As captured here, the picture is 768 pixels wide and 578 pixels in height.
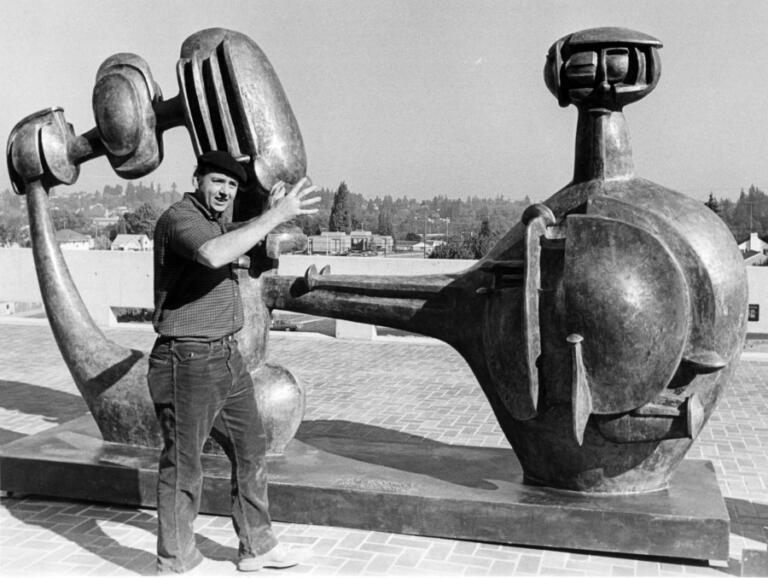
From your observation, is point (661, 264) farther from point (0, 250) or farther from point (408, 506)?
point (0, 250)

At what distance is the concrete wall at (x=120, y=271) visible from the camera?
13039 millimetres

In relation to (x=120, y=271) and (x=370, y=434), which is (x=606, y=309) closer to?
(x=370, y=434)

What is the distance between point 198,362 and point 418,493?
1483mm

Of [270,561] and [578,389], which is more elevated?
[578,389]

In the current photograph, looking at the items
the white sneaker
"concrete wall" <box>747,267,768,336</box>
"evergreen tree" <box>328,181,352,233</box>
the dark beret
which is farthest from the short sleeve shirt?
"evergreen tree" <box>328,181,352,233</box>

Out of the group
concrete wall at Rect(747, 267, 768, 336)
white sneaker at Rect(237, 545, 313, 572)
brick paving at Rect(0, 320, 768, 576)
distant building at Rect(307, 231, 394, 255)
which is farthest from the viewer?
distant building at Rect(307, 231, 394, 255)

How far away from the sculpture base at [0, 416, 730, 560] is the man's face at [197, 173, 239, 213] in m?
1.70

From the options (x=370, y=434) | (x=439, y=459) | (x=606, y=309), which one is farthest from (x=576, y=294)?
(x=370, y=434)

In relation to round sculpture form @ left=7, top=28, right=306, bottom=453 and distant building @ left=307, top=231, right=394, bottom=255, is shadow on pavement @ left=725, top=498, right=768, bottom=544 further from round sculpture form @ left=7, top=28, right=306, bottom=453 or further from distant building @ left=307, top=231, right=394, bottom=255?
distant building @ left=307, top=231, right=394, bottom=255

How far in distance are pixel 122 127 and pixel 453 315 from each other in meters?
2.44

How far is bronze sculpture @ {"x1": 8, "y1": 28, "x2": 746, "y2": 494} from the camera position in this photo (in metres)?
4.41

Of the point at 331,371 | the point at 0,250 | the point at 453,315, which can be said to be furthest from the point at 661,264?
the point at 0,250

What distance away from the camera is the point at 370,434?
7500mm

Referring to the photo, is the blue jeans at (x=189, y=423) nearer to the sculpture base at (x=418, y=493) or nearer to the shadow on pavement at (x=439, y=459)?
the sculpture base at (x=418, y=493)
